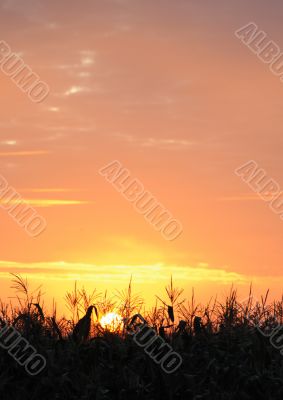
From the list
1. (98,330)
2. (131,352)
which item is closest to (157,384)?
(131,352)

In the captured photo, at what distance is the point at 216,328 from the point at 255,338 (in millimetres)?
700

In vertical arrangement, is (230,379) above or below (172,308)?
below

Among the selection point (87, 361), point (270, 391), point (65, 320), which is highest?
point (65, 320)

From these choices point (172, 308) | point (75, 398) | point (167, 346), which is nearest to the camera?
point (75, 398)

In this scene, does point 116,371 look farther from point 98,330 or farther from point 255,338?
point 255,338

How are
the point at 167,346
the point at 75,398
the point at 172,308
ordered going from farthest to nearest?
the point at 172,308 < the point at 167,346 < the point at 75,398

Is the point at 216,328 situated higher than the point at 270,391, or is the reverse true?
the point at 216,328

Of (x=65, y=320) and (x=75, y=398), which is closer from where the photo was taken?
(x=75, y=398)

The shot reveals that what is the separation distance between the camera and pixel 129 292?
12852mm

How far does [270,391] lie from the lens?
1190cm

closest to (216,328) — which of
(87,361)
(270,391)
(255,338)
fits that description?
(255,338)

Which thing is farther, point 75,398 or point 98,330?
point 98,330

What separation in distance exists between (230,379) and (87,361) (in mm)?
2272

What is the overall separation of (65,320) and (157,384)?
2.02 meters
